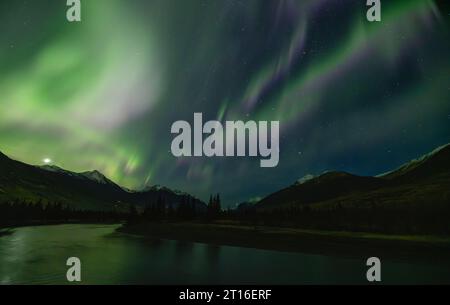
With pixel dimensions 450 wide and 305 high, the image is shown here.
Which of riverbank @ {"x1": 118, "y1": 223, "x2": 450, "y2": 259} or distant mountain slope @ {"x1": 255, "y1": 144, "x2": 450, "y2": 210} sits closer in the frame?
riverbank @ {"x1": 118, "y1": 223, "x2": 450, "y2": 259}

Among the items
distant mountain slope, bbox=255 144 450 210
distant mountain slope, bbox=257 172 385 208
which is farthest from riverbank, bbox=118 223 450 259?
distant mountain slope, bbox=257 172 385 208

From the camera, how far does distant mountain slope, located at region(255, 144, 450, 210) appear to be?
77.3 m

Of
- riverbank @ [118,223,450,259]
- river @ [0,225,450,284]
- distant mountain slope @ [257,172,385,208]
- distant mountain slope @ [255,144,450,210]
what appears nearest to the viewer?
river @ [0,225,450,284]

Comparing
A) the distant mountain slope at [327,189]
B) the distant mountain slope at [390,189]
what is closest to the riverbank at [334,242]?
the distant mountain slope at [390,189]

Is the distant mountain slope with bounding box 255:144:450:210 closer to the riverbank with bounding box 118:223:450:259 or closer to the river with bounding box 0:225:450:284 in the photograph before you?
the riverbank with bounding box 118:223:450:259

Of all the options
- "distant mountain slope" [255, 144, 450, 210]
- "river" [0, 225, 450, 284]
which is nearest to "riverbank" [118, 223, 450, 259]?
"river" [0, 225, 450, 284]

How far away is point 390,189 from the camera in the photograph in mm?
89562

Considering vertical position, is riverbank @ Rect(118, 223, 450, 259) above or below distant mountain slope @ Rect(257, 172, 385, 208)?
below

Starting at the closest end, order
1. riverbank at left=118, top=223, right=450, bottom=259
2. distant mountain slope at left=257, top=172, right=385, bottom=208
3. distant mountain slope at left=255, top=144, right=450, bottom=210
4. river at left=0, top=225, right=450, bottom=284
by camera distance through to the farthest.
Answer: river at left=0, top=225, right=450, bottom=284 < riverbank at left=118, top=223, right=450, bottom=259 < distant mountain slope at left=255, top=144, right=450, bottom=210 < distant mountain slope at left=257, top=172, right=385, bottom=208
